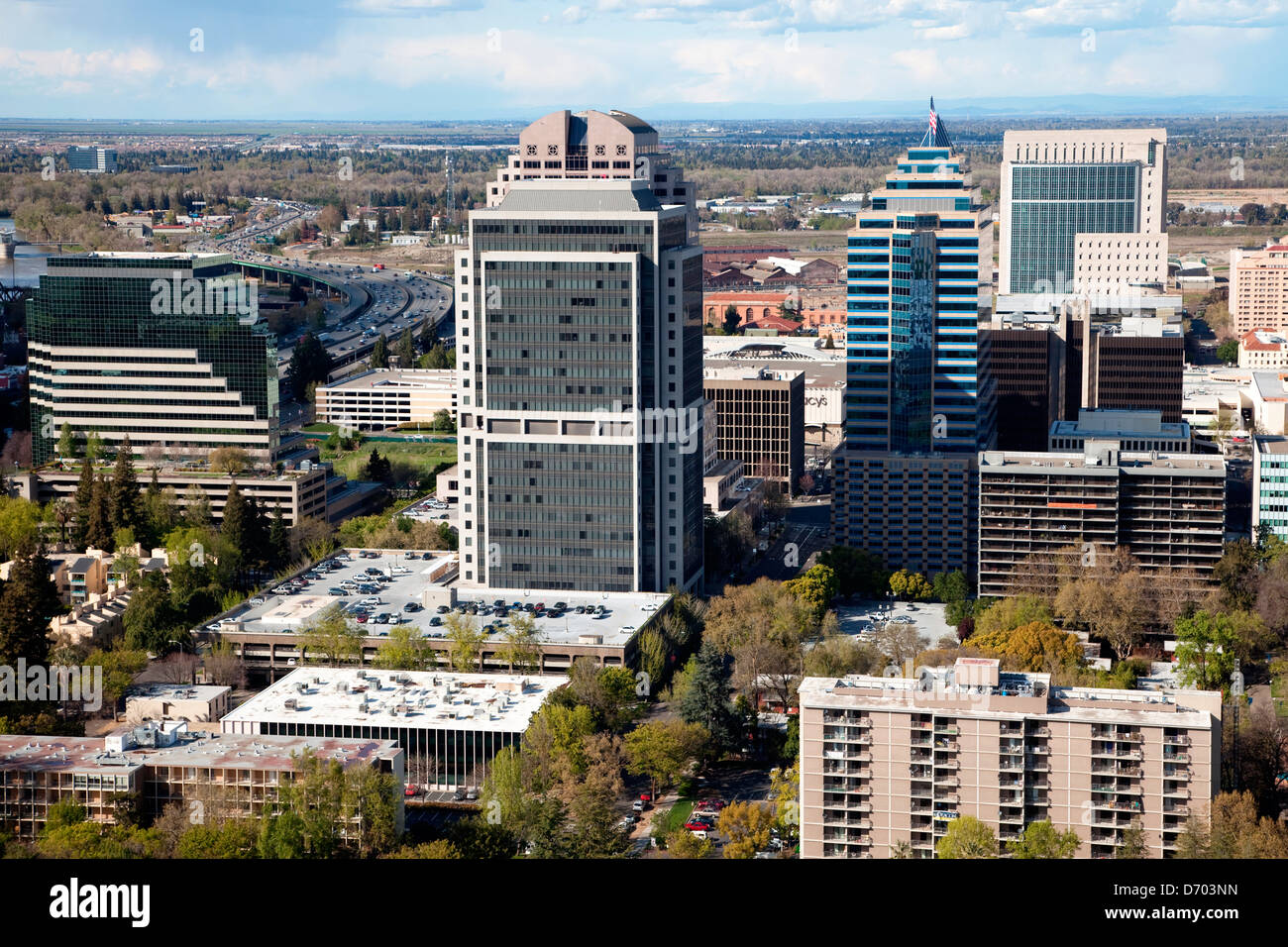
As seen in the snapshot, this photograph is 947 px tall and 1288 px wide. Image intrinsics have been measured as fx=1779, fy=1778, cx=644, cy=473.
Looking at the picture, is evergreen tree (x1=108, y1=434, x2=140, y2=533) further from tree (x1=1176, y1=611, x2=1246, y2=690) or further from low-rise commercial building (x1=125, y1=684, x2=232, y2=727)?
tree (x1=1176, y1=611, x2=1246, y2=690)

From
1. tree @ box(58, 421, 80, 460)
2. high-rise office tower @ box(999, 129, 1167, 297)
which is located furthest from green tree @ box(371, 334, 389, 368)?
high-rise office tower @ box(999, 129, 1167, 297)

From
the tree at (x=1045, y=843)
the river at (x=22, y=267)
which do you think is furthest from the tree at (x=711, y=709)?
the river at (x=22, y=267)

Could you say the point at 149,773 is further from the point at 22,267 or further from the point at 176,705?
the point at 22,267

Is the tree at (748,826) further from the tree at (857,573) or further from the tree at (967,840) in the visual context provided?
the tree at (857,573)

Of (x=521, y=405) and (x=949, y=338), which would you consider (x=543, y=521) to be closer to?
(x=521, y=405)

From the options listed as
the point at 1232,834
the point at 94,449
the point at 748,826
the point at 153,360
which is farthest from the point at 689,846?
the point at 94,449
